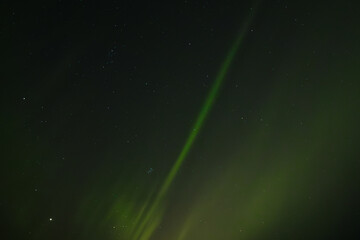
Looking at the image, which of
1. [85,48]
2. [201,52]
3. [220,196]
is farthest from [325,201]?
[85,48]

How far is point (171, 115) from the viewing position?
0.81 metres

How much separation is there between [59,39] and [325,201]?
908 millimetres

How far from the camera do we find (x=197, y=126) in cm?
82

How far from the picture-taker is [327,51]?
2.72 feet

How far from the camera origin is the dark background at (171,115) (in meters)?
0.74

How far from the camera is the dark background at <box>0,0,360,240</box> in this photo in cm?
74

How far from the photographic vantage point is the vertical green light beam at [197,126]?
78 centimetres

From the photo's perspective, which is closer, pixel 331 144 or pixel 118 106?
pixel 118 106

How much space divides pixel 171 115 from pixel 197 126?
0.08m

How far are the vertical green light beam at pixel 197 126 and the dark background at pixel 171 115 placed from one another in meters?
0.01

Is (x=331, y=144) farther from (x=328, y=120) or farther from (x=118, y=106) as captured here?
(x=118, y=106)

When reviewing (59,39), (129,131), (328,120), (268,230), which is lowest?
(268,230)

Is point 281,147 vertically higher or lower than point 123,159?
lower

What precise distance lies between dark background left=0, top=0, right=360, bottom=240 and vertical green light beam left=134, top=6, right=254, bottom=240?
1 centimetres
